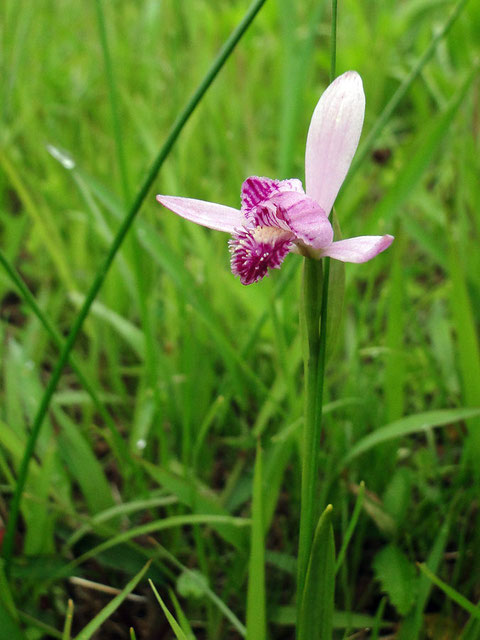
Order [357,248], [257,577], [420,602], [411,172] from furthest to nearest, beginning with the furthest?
[411,172] < [420,602] < [257,577] < [357,248]

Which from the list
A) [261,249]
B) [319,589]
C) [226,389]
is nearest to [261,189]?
[261,249]

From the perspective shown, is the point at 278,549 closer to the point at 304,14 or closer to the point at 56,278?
the point at 56,278

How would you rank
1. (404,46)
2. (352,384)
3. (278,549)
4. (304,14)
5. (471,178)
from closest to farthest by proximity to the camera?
(278,549) → (352,384) → (471,178) → (404,46) → (304,14)

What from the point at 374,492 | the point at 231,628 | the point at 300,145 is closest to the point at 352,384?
the point at 374,492

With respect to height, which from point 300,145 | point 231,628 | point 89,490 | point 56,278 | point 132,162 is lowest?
A: point 231,628

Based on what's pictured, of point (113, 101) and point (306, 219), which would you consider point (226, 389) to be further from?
point (306, 219)

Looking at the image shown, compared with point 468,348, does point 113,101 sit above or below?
above
